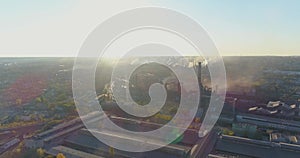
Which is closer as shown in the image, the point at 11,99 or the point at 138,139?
the point at 138,139

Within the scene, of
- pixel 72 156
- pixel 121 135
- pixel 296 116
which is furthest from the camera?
pixel 296 116

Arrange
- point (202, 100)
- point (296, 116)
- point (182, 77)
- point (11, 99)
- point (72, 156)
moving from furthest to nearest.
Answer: point (182, 77) < point (11, 99) < point (202, 100) < point (296, 116) < point (72, 156)

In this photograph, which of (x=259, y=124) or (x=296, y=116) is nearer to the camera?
(x=259, y=124)

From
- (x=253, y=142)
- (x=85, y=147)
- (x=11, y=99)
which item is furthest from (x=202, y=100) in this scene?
(x=11, y=99)

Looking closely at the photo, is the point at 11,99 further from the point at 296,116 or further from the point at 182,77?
the point at 296,116

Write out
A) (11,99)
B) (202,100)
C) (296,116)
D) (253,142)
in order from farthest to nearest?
(11,99)
(202,100)
(296,116)
(253,142)

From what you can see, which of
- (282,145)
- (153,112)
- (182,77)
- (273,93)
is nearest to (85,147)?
(153,112)

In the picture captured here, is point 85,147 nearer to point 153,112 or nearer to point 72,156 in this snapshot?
point 72,156

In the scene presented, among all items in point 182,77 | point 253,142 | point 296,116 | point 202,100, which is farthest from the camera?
point 182,77
